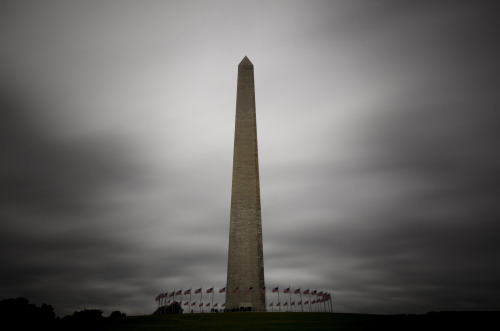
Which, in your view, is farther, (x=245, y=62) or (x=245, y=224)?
(x=245, y=62)

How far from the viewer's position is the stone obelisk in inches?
1387

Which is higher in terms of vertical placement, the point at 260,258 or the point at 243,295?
the point at 260,258

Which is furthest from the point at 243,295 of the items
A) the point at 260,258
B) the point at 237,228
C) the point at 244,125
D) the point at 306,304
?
the point at 244,125

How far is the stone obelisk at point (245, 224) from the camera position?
35.2m

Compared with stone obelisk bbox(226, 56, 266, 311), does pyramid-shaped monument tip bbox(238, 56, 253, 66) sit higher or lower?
higher

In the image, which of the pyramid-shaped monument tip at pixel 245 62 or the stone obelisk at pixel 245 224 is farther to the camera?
the pyramid-shaped monument tip at pixel 245 62

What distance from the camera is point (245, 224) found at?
36.9m

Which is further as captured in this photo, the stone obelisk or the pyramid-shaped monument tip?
the pyramid-shaped monument tip

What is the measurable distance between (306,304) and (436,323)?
23397mm

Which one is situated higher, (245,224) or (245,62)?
(245,62)

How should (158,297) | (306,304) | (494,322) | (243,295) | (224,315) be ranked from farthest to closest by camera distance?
(306,304), (158,297), (243,295), (224,315), (494,322)

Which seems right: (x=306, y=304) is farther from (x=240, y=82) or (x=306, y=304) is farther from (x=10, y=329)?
(x=10, y=329)

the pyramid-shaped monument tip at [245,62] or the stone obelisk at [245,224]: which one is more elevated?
the pyramid-shaped monument tip at [245,62]

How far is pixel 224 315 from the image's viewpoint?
2969cm
